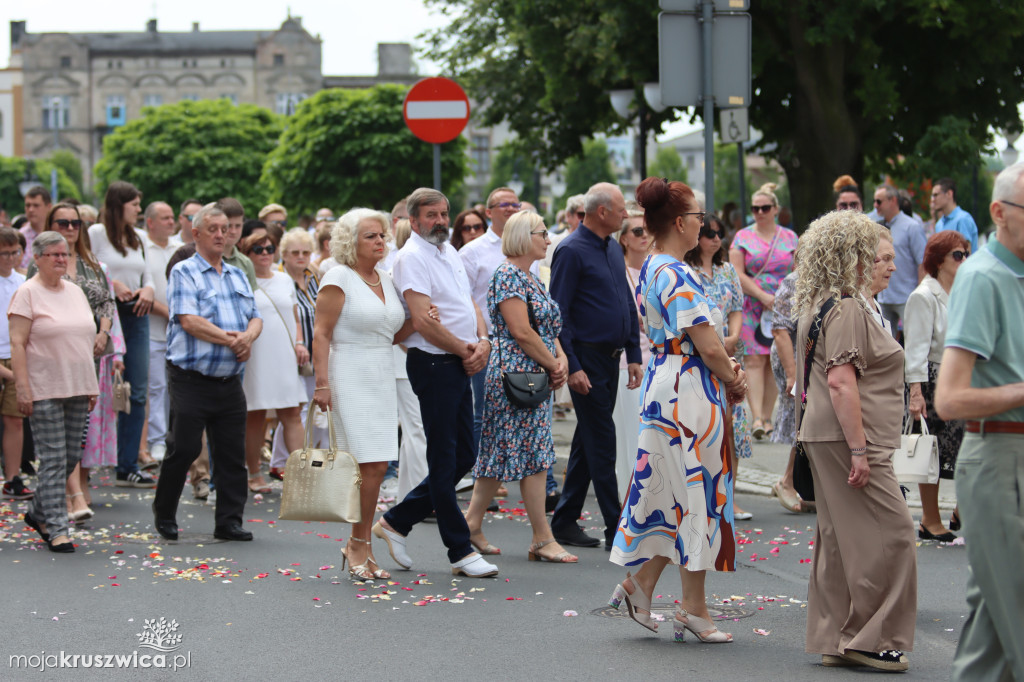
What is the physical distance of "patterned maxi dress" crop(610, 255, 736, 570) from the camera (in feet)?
19.2

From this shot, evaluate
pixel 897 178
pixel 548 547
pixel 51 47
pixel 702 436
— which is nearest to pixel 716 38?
pixel 548 547

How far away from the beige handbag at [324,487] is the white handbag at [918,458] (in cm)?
288

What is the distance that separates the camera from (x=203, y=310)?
333 inches

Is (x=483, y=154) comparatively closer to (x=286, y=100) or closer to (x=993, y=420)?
(x=286, y=100)

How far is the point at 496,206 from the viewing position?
9.77 m

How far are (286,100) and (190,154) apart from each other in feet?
135

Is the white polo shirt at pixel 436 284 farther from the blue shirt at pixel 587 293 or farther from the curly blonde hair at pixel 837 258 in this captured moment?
the curly blonde hair at pixel 837 258

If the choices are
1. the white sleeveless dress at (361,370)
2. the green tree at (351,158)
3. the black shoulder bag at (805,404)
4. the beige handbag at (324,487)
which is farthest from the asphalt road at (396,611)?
the green tree at (351,158)

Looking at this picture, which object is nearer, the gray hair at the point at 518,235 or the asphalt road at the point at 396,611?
the asphalt road at the point at 396,611

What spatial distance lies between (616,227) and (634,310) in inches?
24.1

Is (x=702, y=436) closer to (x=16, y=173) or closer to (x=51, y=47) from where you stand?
(x=16, y=173)

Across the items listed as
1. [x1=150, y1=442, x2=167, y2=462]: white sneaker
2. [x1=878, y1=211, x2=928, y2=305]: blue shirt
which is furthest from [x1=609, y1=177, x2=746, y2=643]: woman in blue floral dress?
[x1=878, y1=211, x2=928, y2=305]: blue shirt

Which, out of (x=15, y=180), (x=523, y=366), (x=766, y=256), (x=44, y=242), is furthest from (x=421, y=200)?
(x=15, y=180)

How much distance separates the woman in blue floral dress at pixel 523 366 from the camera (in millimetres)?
7629
